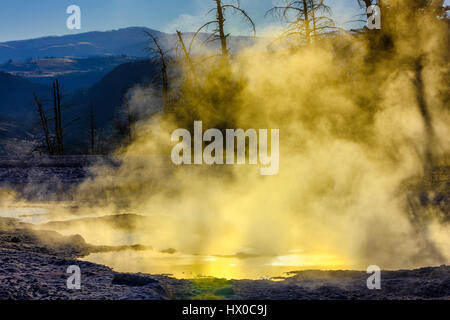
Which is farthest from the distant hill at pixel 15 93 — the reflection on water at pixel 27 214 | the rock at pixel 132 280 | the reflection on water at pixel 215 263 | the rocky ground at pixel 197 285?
the rock at pixel 132 280

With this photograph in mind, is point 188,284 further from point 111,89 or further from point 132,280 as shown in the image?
point 111,89

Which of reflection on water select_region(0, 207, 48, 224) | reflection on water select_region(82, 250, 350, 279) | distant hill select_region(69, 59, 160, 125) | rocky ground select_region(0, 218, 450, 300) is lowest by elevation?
reflection on water select_region(82, 250, 350, 279)

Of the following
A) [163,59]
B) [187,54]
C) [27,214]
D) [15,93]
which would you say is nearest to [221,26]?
[187,54]

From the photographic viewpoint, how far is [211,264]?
646 centimetres

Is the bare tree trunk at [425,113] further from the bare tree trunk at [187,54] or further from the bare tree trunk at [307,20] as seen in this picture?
the bare tree trunk at [187,54]

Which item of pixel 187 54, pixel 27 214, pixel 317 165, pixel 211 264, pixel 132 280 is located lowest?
pixel 211 264

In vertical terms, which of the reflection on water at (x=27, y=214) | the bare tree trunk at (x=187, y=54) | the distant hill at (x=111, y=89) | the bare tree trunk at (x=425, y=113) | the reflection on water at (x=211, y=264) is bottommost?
the reflection on water at (x=211, y=264)

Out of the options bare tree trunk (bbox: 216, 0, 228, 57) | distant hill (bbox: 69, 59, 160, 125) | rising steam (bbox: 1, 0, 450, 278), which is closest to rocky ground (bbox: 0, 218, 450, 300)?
rising steam (bbox: 1, 0, 450, 278)

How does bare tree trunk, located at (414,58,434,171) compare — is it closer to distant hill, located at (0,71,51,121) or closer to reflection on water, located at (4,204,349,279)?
reflection on water, located at (4,204,349,279)

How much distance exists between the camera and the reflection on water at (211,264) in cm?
601

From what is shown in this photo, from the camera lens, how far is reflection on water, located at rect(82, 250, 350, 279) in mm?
6008

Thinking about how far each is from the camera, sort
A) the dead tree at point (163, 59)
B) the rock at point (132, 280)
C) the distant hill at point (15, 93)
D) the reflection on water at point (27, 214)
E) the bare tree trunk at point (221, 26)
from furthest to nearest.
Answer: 1. the distant hill at point (15, 93)
2. the dead tree at point (163, 59)
3. the bare tree trunk at point (221, 26)
4. the reflection on water at point (27, 214)
5. the rock at point (132, 280)
